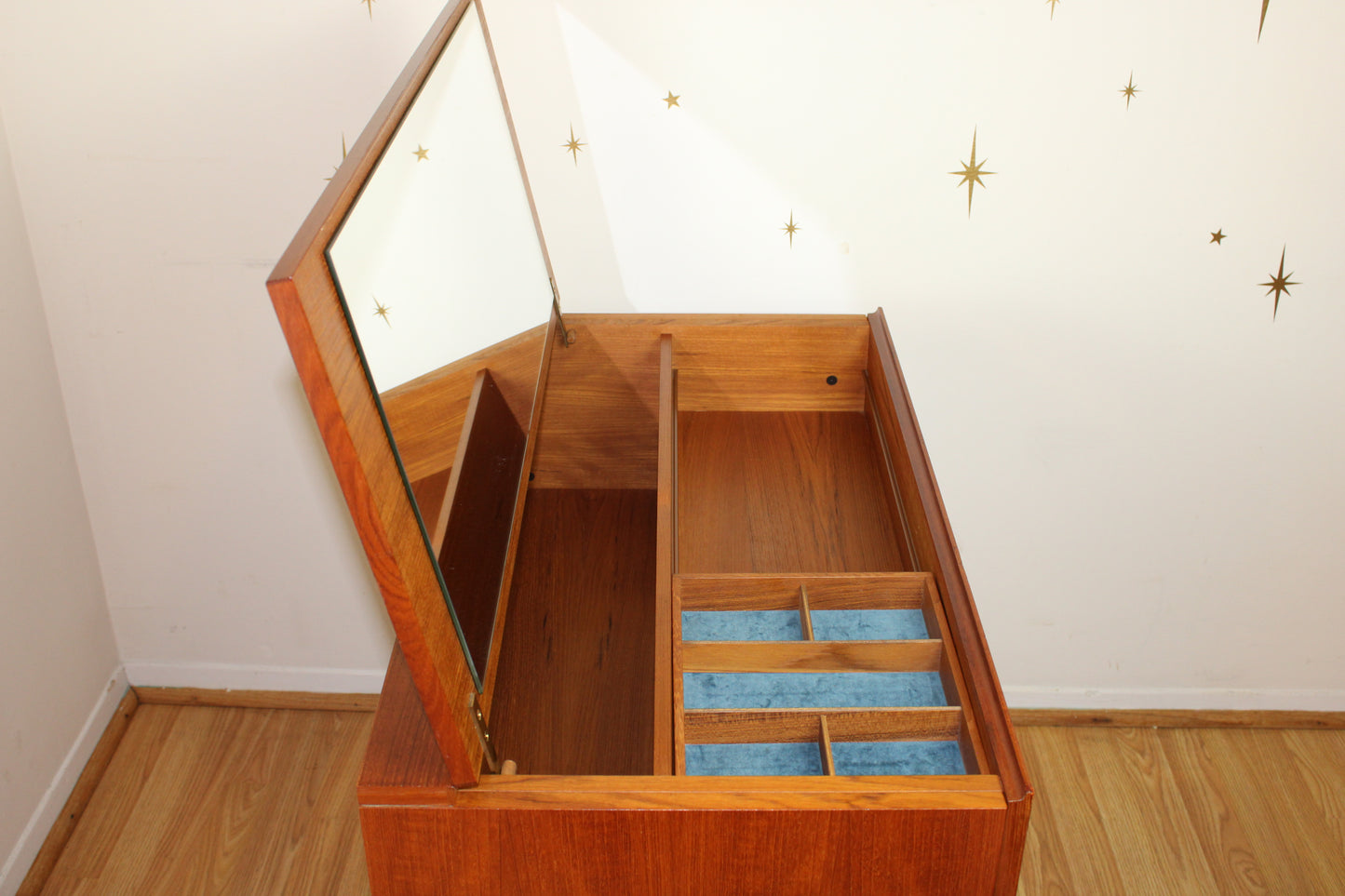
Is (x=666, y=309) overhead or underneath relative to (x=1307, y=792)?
overhead

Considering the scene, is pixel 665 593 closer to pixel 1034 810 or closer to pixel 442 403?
pixel 442 403

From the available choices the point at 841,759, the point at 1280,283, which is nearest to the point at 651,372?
the point at 841,759

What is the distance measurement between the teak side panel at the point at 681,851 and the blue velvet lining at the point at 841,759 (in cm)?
10

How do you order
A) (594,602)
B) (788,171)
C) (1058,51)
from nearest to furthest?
1. (594,602)
2. (1058,51)
3. (788,171)

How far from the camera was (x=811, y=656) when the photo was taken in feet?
3.26

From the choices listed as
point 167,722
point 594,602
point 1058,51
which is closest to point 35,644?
point 167,722

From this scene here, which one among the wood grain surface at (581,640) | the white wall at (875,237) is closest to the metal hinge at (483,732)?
the wood grain surface at (581,640)

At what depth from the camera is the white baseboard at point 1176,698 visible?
1.96 metres

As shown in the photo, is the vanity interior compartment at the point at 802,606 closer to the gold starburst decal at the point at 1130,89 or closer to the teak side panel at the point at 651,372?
the teak side panel at the point at 651,372

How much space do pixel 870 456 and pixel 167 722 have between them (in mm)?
1654

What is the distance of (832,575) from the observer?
106cm

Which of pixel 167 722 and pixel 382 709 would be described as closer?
pixel 382 709

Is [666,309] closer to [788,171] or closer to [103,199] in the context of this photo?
[788,171]

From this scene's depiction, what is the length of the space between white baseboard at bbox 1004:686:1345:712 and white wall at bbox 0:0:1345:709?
0.10 metres
